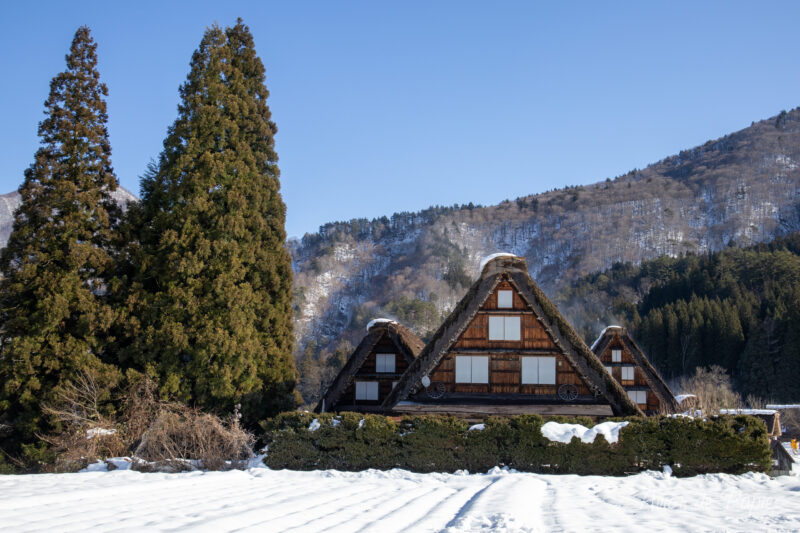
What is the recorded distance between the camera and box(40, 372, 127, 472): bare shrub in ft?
55.2

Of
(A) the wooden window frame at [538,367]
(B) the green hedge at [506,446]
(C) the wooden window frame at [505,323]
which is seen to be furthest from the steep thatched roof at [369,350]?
(B) the green hedge at [506,446]

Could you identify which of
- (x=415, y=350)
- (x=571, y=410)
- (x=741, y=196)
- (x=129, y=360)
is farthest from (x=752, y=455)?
(x=741, y=196)

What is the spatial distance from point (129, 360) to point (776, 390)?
58.2 m

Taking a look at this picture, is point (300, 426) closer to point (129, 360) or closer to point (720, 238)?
point (129, 360)

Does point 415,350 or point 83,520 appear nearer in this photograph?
point 83,520

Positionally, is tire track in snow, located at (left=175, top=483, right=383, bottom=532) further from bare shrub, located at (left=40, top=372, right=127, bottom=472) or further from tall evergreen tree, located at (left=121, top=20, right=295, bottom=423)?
tall evergreen tree, located at (left=121, top=20, right=295, bottom=423)

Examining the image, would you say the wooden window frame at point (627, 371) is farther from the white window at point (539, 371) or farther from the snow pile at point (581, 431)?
the snow pile at point (581, 431)

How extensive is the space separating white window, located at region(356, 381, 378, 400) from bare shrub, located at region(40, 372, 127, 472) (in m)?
9.73

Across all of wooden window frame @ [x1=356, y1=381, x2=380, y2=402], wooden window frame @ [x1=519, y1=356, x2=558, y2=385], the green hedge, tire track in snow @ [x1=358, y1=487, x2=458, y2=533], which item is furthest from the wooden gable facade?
tire track in snow @ [x1=358, y1=487, x2=458, y2=533]

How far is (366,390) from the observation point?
2528 centimetres

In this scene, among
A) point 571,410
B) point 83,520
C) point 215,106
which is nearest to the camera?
point 83,520

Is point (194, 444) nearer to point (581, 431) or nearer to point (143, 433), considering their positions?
point (143, 433)

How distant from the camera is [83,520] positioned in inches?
335

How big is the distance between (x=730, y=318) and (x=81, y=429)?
66.1 metres
